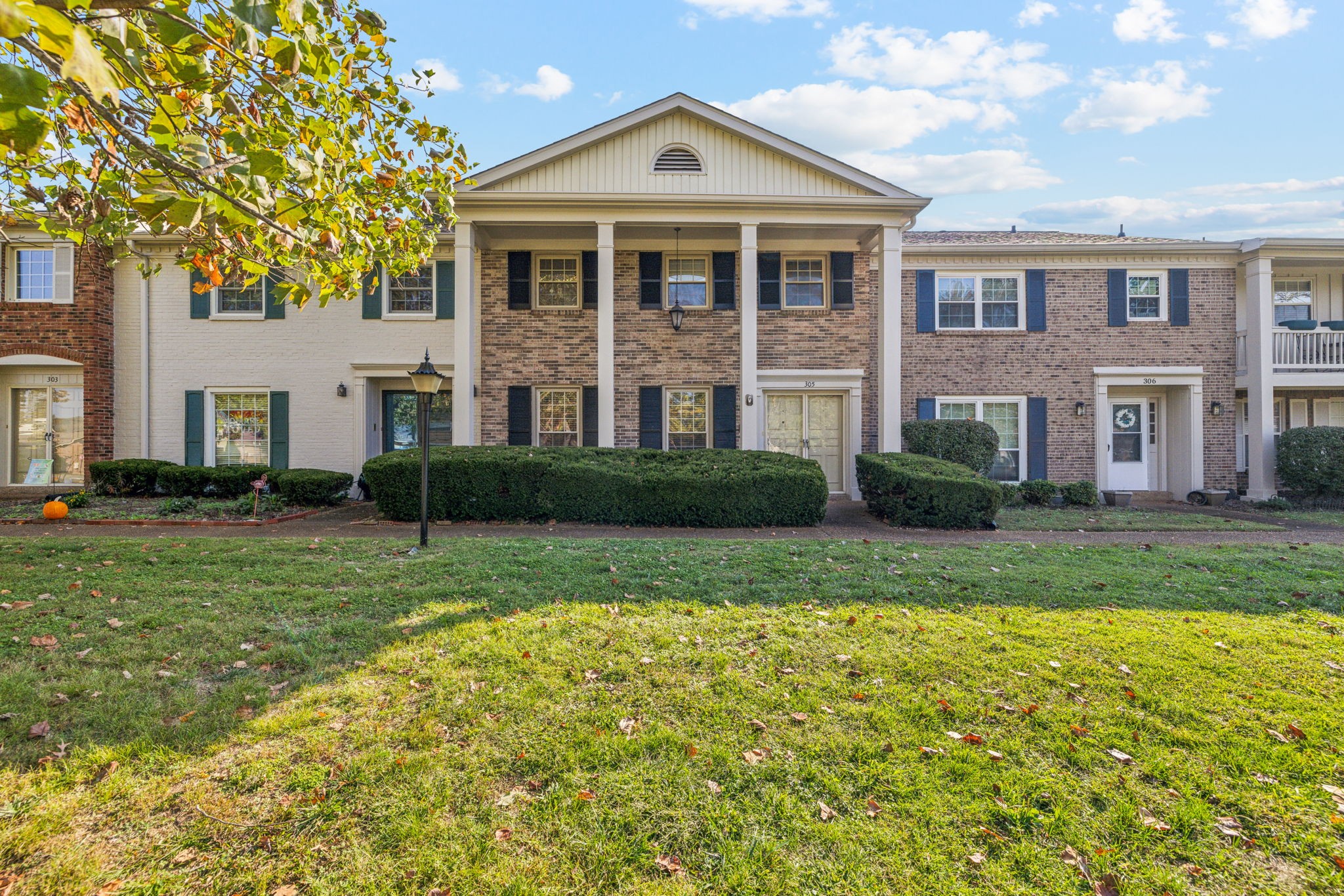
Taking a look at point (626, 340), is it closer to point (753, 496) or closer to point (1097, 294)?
point (753, 496)

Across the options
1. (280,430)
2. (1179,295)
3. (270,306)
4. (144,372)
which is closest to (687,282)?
(270,306)

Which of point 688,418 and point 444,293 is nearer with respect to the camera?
point 444,293

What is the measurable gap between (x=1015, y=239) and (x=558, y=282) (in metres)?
9.98

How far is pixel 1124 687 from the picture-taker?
3303 mm

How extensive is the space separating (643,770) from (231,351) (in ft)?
45.3

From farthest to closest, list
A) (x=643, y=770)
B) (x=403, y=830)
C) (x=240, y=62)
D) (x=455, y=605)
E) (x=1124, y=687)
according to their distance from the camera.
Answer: (x=455, y=605), (x=1124, y=687), (x=240, y=62), (x=643, y=770), (x=403, y=830)

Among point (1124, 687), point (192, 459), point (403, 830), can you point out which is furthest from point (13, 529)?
point (1124, 687)

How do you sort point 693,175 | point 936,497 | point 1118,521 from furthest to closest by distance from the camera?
point 693,175 < point 1118,521 < point 936,497

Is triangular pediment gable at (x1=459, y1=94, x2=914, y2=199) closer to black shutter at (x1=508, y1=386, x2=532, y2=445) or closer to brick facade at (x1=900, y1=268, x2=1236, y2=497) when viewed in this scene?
brick facade at (x1=900, y1=268, x2=1236, y2=497)

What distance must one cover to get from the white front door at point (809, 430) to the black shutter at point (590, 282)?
414 cm

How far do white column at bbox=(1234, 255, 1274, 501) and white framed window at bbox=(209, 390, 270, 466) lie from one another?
20.1 meters

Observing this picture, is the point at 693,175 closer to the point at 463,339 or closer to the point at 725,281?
the point at 725,281

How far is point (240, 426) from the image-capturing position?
12.7 metres

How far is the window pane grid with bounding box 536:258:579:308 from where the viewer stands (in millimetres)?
12625
